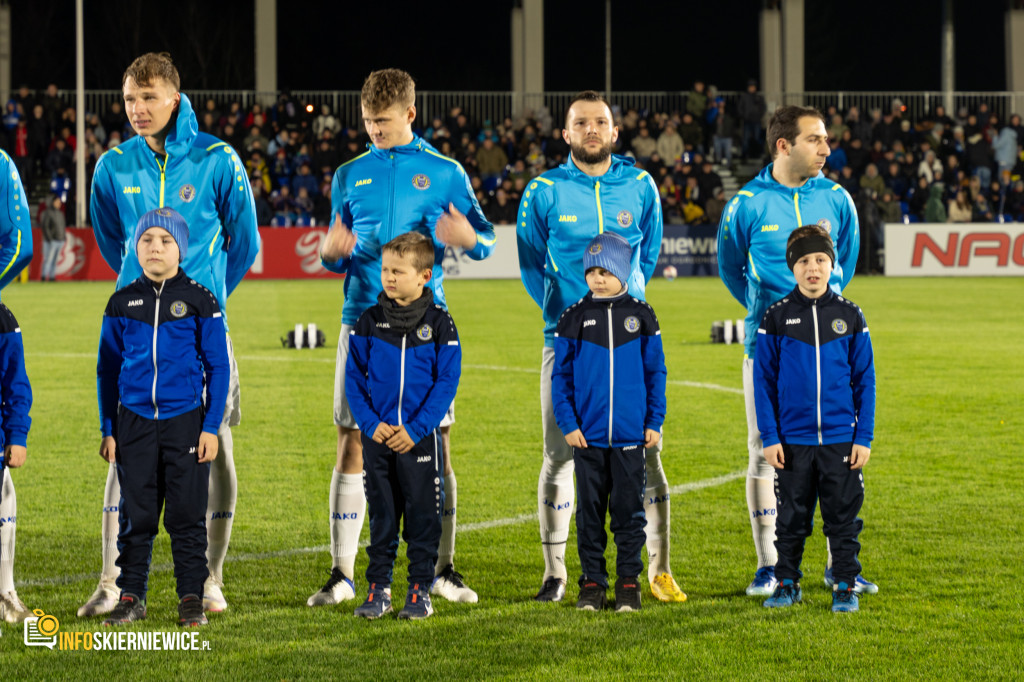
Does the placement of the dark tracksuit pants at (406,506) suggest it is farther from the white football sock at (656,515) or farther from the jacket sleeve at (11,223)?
the jacket sleeve at (11,223)

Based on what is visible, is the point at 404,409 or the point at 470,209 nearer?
the point at 404,409

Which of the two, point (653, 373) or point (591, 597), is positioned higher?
point (653, 373)

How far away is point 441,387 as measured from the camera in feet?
16.8

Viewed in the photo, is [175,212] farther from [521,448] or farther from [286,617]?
[521,448]

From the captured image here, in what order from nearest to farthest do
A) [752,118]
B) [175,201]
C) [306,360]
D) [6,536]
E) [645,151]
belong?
[6,536] → [175,201] → [306,360] → [645,151] → [752,118]

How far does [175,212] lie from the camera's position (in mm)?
5059

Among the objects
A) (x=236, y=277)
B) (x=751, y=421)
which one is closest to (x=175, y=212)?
(x=236, y=277)

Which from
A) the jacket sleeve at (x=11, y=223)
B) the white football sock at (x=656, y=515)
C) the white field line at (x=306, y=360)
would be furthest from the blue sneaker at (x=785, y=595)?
the white field line at (x=306, y=360)

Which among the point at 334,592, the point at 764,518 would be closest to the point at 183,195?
the point at 334,592

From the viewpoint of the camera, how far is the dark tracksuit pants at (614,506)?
516 cm

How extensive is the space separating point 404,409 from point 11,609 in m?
1.69

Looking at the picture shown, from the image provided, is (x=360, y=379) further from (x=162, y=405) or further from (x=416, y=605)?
(x=416, y=605)

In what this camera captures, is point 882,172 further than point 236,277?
Yes

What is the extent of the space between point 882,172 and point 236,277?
30.5m
